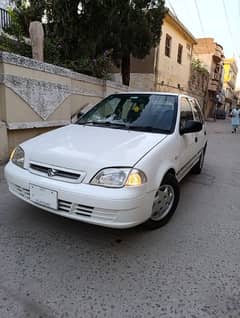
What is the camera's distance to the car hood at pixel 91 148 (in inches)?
91.4

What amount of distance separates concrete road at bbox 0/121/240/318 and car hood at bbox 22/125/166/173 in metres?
0.85

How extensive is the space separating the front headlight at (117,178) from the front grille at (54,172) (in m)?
0.20

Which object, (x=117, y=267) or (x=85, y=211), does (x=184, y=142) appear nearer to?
(x=85, y=211)

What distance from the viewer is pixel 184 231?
2928 millimetres

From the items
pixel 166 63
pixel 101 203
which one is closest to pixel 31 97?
pixel 101 203

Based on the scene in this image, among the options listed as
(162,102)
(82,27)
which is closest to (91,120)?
(162,102)

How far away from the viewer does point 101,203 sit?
85.4 inches

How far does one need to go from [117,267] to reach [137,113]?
206cm

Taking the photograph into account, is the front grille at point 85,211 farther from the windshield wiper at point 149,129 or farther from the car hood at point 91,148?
the windshield wiper at point 149,129

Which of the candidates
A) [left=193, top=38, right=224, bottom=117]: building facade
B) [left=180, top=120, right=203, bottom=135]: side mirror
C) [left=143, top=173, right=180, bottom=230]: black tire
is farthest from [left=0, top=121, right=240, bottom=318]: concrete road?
[left=193, top=38, right=224, bottom=117]: building facade

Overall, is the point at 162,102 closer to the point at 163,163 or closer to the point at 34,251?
the point at 163,163

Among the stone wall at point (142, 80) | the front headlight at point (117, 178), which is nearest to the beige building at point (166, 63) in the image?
the stone wall at point (142, 80)

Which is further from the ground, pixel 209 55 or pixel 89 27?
pixel 209 55

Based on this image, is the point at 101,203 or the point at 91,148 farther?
the point at 91,148
